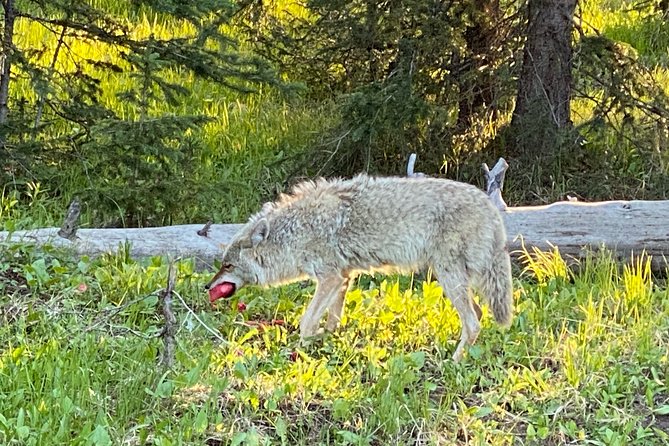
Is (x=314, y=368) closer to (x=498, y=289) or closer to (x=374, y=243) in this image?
(x=374, y=243)

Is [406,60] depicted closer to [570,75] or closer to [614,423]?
[570,75]

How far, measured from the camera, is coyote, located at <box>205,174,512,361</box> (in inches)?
226

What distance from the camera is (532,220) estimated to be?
25.9 ft

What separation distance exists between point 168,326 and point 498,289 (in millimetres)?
2240

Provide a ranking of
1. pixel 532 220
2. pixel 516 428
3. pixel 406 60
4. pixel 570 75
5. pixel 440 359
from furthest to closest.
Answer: pixel 570 75 < pixel 406 60 < pixel 532 220 < pixel 440 359 < pixel 516 428

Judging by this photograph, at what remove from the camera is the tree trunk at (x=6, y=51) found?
865 centimetres

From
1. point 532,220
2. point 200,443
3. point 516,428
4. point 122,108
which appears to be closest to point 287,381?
point 200,443

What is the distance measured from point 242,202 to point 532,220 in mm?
3555

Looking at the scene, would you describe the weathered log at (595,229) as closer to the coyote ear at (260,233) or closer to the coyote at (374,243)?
the coyote at (374,243)

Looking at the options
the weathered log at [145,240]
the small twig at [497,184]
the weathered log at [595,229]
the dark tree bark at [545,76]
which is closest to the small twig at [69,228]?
the weathered log at [145,240]

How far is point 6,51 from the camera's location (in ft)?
28.3

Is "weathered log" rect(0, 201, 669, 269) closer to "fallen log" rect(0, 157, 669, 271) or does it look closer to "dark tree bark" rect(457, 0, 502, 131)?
"fallen log" rect(0, 157, 669, 271)

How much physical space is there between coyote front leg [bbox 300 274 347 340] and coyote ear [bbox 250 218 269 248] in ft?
1.80

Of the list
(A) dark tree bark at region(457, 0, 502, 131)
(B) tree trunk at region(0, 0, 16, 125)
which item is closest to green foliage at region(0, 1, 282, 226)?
(B) tree trunk at region(0, 0, 16, 125)
